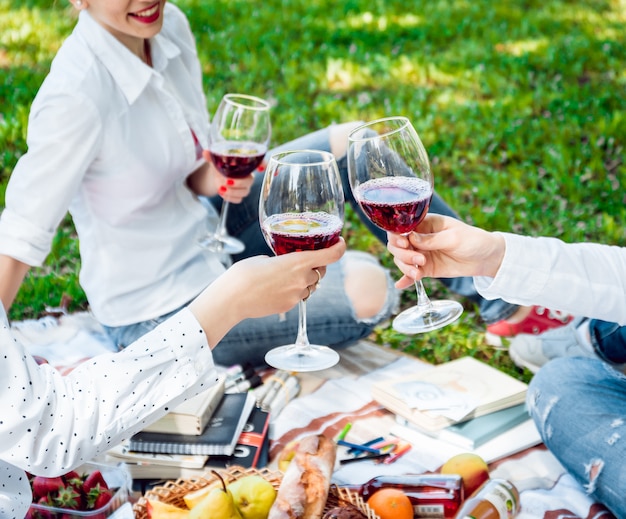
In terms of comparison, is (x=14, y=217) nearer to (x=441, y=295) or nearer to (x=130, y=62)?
(x=130, y=62)

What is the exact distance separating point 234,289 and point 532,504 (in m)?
1.26

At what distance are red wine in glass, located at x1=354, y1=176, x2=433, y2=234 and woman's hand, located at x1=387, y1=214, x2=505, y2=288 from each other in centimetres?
16

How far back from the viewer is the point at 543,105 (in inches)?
238

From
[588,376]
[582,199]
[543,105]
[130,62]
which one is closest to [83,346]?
[130,62]

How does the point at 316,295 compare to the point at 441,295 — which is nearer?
the point at 316,295

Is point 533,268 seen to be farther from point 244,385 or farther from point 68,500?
point 68,500

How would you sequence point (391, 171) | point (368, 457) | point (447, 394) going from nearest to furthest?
point (391, 171) < point (368, 457) < point (447, 394)

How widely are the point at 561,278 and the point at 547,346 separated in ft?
3.42

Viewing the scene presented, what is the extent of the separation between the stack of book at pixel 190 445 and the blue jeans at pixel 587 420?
93 centimetres

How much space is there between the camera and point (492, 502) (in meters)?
2.28

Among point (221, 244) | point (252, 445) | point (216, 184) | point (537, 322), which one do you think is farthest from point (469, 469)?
point (216, 184)

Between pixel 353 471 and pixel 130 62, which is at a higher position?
pixel 130 62

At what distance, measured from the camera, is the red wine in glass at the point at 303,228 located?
1883 millimetres

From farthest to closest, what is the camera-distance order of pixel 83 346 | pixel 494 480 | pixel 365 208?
pixel 83 346 → pixel 494 480 → pixel 365 208
